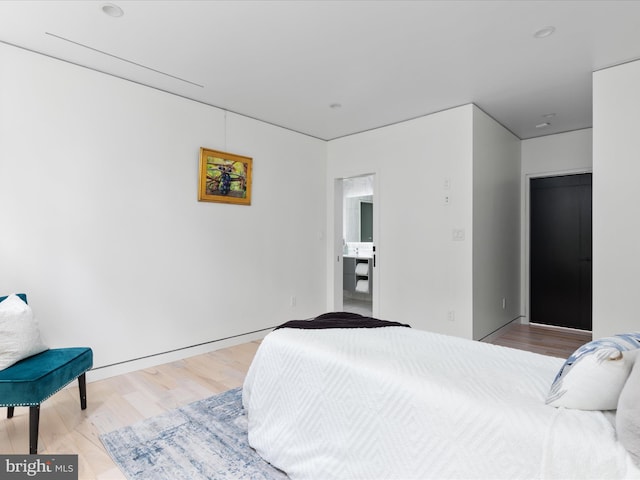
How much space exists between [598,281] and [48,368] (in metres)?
4.02

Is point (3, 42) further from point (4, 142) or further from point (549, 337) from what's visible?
point (549, 337)

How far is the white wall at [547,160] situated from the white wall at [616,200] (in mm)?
1835

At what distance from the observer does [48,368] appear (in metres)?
2.04

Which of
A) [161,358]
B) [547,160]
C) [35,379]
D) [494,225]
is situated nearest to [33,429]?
[35,379]

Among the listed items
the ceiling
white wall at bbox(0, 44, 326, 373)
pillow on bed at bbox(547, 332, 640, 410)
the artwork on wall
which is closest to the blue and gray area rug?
white wall at bbox(0, 44, 326, 373)

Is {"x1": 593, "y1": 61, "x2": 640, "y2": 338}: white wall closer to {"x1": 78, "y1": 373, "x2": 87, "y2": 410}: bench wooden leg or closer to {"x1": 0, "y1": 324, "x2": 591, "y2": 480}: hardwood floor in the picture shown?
{"x1": 0, "y1": 324, "x2": 591, "y2": 480}: hardwood floor

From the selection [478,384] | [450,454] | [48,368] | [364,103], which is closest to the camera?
[450,454]

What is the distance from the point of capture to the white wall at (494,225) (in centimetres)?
386

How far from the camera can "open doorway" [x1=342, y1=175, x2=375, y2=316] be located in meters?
6.55

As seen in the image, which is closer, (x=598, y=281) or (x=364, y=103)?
(x=598, y=281)

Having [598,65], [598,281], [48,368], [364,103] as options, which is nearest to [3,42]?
[48,368]

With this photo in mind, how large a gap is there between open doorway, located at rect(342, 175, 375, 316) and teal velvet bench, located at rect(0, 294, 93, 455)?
4.70 metres

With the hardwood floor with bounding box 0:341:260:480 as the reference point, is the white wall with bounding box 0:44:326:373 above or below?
above

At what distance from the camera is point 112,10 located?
7.34 feet
